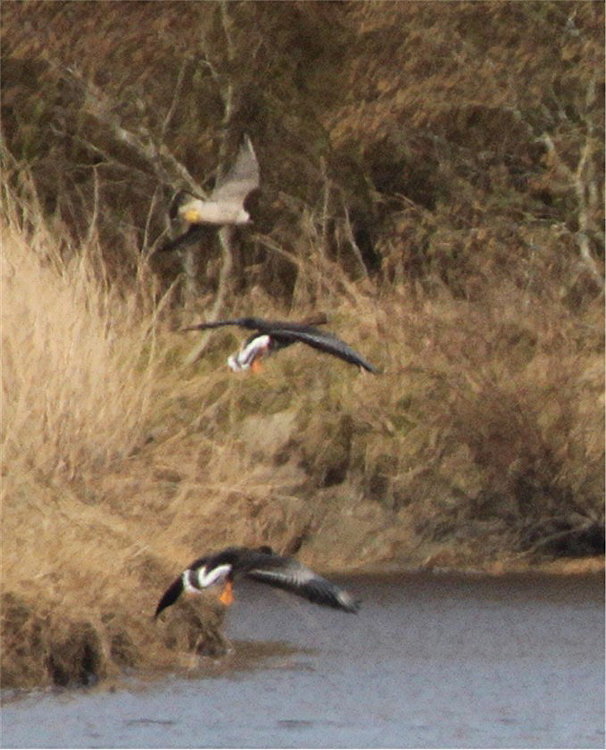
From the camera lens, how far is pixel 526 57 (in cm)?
1692

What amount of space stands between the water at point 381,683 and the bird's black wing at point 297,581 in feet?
10.0

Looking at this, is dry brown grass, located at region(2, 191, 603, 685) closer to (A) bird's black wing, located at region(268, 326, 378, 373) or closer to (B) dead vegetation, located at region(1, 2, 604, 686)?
(B) dead vegetation, located at region(1, 2, 604, 686)

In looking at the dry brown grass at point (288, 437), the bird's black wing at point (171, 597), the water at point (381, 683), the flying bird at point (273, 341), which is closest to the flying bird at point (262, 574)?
the bird's black wing at point (171, 597)

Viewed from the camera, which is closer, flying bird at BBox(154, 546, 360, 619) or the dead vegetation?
flying bird at BBox(154, 546, 360, 619)

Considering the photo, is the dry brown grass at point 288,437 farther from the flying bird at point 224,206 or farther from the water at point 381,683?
the flying bird at point 224,206

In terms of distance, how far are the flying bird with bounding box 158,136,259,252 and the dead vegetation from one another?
2536 mm

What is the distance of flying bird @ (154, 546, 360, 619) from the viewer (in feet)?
23.1

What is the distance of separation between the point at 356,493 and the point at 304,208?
3.41 meters

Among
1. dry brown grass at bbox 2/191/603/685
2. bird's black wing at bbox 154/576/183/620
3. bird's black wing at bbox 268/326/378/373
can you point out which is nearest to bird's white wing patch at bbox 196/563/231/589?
bird's black wing at bbox 154/576/183/620

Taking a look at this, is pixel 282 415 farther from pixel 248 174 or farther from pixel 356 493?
pixel 248 174

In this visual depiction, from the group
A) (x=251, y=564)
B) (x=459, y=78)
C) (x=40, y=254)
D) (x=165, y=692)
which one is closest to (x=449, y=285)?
(x=459, y=78)

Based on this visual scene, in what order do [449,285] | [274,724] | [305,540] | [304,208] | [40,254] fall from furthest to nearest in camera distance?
[304,208] < [449,285] < [305,540] < [40,254] < [274,724]

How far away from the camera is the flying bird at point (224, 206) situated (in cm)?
812

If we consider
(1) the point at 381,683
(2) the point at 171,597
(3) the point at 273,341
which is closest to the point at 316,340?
(3) the point at 273,341
